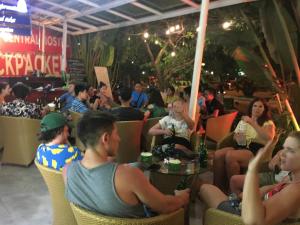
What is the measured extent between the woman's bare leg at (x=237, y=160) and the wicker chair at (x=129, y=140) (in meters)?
1.46

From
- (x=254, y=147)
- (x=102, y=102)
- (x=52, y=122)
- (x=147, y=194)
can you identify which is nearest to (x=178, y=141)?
(x=254, y=147)

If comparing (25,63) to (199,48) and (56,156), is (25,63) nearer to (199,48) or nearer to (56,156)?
(199,48)

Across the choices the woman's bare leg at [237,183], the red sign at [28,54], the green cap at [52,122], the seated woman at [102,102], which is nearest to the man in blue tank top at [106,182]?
the green cap at [52,122]

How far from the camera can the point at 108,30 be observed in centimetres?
1166

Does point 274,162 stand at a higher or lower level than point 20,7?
lower

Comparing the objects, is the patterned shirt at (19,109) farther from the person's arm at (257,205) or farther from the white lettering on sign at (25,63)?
the white lettering on sign at (25,63)

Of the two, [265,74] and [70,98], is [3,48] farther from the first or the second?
[265,74]

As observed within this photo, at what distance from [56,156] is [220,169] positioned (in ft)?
6.96

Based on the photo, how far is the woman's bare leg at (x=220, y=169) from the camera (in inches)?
162

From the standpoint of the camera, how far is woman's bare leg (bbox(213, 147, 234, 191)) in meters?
4.12

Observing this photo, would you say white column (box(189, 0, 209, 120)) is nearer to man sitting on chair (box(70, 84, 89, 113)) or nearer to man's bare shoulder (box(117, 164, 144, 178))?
man sitting on chair (box(70, 84, 89, 113))

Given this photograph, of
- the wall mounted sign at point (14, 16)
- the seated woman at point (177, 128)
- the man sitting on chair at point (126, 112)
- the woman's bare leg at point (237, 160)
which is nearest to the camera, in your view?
the woman's bare leg at point (237, 160)

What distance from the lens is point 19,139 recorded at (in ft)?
16.4

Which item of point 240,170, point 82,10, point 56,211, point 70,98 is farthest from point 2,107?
point 82,10
